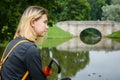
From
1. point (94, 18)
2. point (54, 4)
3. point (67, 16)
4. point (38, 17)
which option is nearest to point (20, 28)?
point (38, 17)

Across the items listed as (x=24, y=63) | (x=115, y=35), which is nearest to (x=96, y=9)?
(x=115, y=35)

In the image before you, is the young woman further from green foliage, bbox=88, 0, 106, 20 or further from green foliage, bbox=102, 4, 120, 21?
green foliage, bbox=88, 0, 106, 20

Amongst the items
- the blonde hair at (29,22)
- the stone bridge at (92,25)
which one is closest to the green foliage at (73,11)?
the stone bridge at (92,25)

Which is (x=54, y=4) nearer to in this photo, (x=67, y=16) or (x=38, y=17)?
(x=38, y=17)

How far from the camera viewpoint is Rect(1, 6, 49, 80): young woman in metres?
3.26

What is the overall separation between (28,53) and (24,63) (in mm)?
87

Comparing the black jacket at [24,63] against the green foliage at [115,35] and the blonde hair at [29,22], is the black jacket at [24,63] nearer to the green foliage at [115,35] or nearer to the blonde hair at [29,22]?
the blonde hair at [29,22]

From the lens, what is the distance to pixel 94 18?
80.7 meters

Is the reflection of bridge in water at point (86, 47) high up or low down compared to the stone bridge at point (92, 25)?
up

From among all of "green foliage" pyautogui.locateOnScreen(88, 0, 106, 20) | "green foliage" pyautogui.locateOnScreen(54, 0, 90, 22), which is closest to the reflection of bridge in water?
"green foliage" pyautogui.locateOnScreen(54, 0, 90, 22)

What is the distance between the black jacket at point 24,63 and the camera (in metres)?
3.26

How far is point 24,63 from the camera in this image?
129 inches

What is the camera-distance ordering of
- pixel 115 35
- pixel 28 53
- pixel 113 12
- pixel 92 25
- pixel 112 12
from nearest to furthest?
pixel 28 53 → pixel 115 35 → pixel 92 25 → pixel 113 12 → pixel 112 12

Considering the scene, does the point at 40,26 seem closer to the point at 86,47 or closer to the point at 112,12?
the point at 86,47
